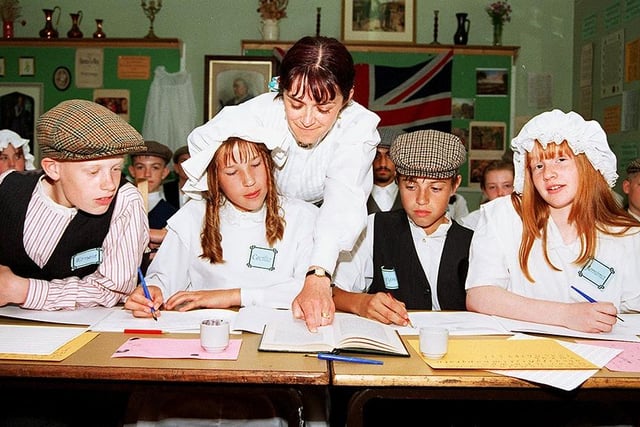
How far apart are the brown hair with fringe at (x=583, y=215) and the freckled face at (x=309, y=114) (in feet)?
2.29

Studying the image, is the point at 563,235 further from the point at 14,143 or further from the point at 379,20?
the point at 379,20

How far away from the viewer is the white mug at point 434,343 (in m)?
1.62

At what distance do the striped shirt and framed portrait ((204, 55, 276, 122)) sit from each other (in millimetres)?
3924

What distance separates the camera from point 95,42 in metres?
6.18

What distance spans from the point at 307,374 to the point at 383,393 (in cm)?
17

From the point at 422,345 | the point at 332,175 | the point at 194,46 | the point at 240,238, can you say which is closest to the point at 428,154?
the point at 332,175

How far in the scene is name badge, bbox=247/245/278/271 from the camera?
2.52 m

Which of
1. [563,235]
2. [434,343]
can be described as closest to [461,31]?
[563,235]

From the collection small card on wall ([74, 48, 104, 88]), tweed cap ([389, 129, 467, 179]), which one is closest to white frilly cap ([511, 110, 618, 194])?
tweed cap ([389, 129, 467, 179])

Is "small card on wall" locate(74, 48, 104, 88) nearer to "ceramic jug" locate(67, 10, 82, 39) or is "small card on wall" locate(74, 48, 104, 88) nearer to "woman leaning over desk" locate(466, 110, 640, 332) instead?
"ceramic jug" locate(67, 10, 82, 39)

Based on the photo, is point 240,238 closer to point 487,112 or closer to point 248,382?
point 248,382

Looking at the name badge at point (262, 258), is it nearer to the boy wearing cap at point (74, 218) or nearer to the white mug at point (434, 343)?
the boy wearing cap at point (74, 218)

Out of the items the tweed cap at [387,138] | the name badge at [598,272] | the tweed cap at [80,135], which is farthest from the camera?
the tweed cap at [387,138]

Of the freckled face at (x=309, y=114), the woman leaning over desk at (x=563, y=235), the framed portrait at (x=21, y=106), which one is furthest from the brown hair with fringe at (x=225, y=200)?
the framed portrait at (x=21, y=106)
